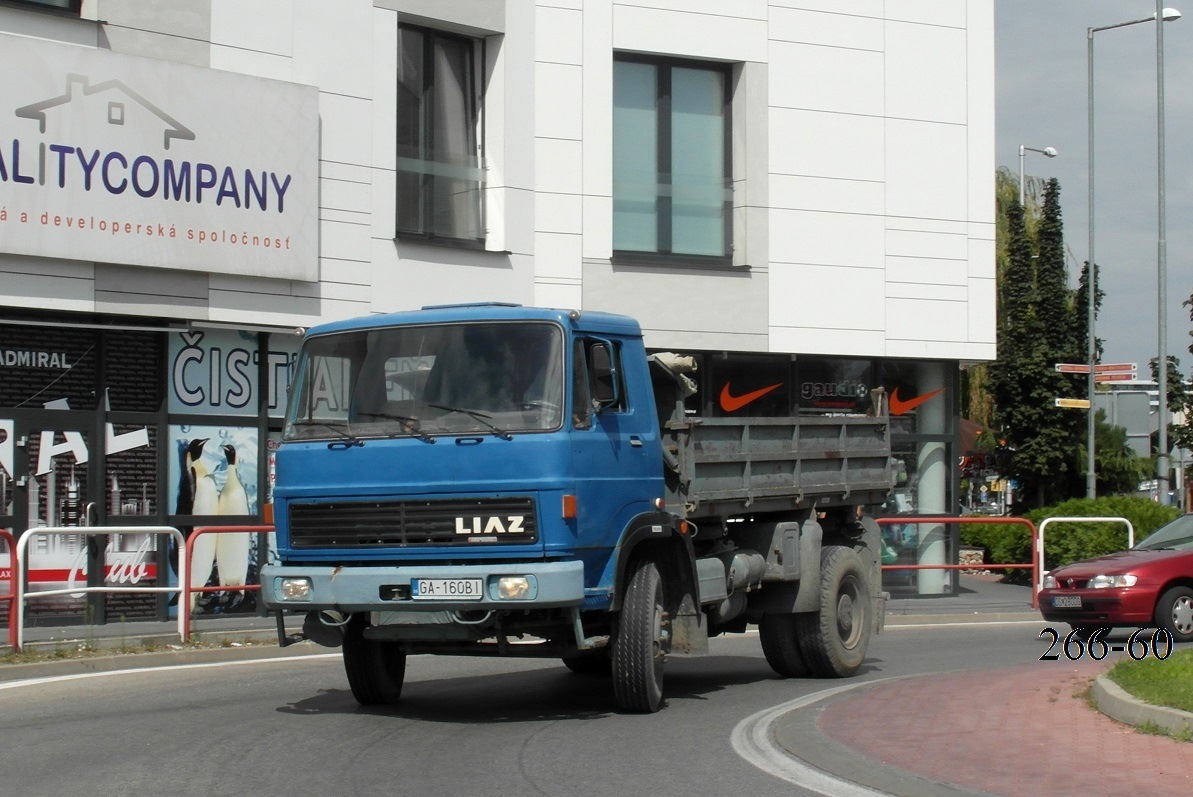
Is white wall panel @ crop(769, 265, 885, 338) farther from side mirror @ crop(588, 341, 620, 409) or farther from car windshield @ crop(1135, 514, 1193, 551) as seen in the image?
side mirror @ crop(588, 341, 620, 409)

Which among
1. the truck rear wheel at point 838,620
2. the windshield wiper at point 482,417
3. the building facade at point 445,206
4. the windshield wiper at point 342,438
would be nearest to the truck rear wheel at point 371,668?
the windshield wiper at point 342,438

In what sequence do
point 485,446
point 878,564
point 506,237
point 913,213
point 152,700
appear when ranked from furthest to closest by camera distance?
point 913,213, point 506,237, point 878,564, point 152,700, point 485,446

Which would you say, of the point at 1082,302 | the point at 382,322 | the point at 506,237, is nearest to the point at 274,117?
the point at 506,237

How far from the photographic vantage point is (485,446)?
31.4 feet

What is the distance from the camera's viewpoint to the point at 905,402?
24.4 metres

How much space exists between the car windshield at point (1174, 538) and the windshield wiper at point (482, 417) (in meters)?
9.67

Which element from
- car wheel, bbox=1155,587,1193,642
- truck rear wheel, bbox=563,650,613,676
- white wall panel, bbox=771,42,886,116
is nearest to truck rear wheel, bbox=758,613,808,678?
truck rear wheel, bbox=563,650,613,676

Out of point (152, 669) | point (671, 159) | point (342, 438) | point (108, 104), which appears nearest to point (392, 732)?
point (342, 438)

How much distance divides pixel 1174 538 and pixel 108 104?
1264cm

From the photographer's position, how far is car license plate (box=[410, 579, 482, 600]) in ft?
30.8

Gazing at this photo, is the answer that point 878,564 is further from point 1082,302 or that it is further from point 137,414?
point 1082,302

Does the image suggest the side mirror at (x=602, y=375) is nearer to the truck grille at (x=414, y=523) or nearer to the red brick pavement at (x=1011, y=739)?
the truck grille at (x=414, y=523)

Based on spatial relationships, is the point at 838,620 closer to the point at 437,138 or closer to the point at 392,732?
the point at 392,732

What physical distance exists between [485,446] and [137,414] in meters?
9.97
